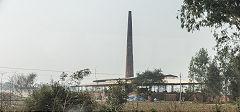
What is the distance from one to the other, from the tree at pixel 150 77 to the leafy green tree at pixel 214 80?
11946 millimetres

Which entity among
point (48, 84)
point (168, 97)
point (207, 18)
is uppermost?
point (207, 18)

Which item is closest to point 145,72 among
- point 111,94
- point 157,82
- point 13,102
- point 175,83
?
point 157,82

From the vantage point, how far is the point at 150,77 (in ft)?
210

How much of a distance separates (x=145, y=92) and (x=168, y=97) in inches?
164

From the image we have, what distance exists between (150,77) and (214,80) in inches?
645

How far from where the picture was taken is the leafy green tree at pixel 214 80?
5003 centimetres

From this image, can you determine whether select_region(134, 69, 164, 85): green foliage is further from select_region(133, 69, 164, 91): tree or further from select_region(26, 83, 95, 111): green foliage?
select_region(26, 83, 95, 111): green foliage

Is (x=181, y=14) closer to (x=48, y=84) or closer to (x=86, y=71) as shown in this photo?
(x=86, y=71)

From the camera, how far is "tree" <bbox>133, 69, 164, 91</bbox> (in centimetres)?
6164

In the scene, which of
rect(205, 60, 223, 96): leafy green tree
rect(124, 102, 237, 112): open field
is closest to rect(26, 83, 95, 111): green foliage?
rect(124, 102, 237, 112): open field

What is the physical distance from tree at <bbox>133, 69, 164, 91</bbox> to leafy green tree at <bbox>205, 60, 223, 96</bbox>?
11.9 meters

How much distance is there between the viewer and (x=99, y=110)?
17.5m

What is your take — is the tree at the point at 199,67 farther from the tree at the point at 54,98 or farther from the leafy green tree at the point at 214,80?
the tree at the point at 54,98

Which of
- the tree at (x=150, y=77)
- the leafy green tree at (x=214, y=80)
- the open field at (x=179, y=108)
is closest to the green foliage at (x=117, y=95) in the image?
the open field at (x=179, y=108)
